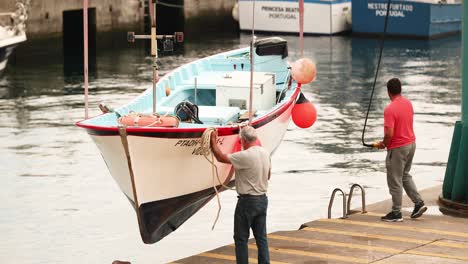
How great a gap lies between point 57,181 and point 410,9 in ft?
106

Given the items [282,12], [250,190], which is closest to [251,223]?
[250,190]

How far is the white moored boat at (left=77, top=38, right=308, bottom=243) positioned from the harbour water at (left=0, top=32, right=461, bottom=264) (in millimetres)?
1356

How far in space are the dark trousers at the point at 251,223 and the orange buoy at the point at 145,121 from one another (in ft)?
9.14

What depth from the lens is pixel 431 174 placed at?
23.4 meters

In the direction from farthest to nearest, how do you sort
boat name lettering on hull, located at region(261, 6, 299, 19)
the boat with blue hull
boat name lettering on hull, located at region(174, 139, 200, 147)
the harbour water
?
1. boat name lettering on hull, located at region(261, 6, 299, 19)
2. the boat with blue hull
3. the harbour water
4. boat name lettering on hull, located at region(174, 139, 200, 147)

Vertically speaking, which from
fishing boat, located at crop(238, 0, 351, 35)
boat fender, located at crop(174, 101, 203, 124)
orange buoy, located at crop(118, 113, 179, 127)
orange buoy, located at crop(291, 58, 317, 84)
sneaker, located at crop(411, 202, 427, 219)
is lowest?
fishing boat, located at crop(238, 0, 351, 35)

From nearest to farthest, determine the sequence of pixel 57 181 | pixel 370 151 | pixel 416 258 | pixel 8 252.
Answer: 1. pixel 416 258
2. pixel 8 252
3. pixel 57 181
4. pixel 370 151

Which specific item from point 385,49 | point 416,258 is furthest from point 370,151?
point 385,49

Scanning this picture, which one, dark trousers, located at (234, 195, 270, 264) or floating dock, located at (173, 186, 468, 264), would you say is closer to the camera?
dark trousers, located at (234, 195, 270, 264)

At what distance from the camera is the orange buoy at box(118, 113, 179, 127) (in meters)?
15.4

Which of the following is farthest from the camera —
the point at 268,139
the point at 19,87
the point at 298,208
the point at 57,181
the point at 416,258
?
the point at 19,87

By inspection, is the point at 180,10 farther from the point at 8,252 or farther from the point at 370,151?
the point at 8,252

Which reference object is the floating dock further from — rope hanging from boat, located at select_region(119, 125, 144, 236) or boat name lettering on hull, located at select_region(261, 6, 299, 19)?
boat name lettering on hull, located at select_region(261, 6, 299, 19)

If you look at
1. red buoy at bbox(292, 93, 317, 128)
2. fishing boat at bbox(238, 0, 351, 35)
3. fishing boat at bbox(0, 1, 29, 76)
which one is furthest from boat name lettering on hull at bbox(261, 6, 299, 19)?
red buoy at bbox(292, 93, 317, 128)
